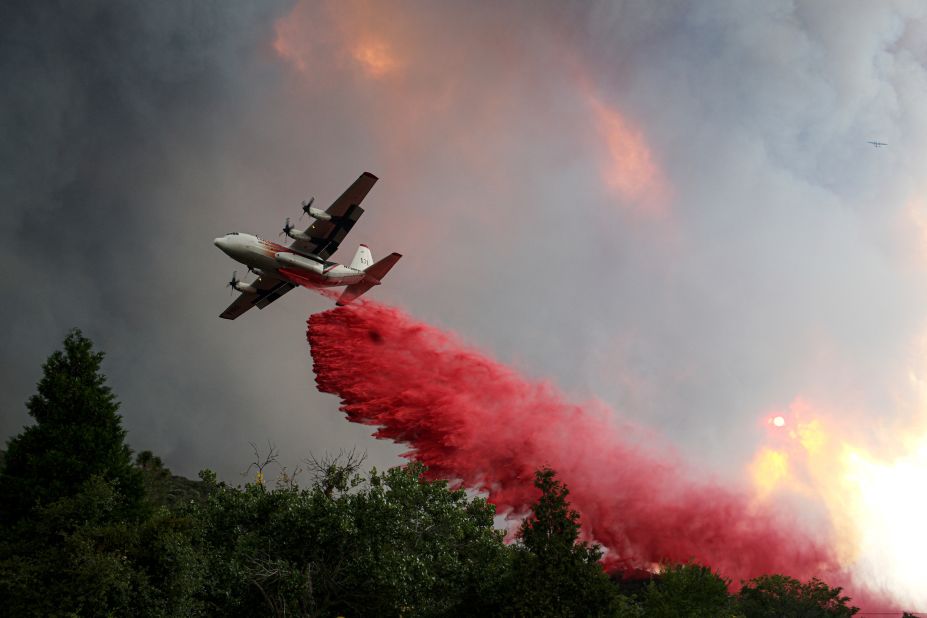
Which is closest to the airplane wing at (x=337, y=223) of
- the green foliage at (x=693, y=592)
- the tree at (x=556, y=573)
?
the tree at (x=556, y=573)

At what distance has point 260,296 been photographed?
178 feet

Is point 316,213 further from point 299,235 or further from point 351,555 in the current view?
point 351,555

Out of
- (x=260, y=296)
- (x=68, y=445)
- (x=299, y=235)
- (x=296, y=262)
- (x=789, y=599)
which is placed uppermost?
(x=789, y=599)

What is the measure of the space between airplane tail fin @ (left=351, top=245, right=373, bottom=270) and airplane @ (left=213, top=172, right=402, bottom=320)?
430 inches

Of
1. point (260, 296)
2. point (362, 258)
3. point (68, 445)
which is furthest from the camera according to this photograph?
point (362, 258)

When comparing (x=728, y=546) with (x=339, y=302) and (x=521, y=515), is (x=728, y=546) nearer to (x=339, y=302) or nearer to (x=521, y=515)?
(x=521, y=515)

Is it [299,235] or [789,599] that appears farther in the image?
[789,599]

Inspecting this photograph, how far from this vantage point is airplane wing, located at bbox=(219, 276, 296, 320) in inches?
2098

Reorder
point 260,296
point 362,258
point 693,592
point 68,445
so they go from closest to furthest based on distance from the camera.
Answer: point 693,592
point 68,445
point 260,296
point 362,258

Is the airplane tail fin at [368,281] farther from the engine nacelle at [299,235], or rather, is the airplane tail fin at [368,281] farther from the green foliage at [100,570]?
the green foliage at [100,570]

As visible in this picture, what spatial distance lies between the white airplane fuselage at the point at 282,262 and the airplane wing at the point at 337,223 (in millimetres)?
742

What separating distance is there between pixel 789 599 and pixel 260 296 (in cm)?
6146

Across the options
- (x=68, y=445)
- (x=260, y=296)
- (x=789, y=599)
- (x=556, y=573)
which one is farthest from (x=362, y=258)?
(x=789, y=599)

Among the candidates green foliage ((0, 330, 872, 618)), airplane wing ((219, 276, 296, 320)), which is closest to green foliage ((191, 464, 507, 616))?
green foliage ((0, 330, 872, 618))
